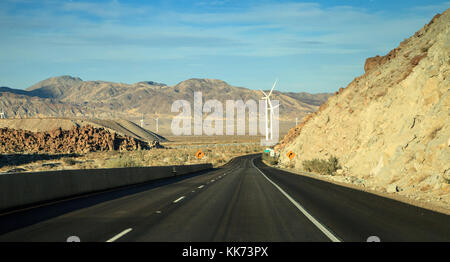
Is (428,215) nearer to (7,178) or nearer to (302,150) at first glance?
(7,178)

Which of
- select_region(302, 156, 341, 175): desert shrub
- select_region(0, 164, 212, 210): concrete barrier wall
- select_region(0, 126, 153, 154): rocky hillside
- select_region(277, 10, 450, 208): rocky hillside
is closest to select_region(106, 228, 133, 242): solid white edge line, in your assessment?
select_region(0, 164, 212, 210): concrete barrier wall

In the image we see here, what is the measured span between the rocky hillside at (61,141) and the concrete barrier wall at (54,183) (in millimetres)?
62436

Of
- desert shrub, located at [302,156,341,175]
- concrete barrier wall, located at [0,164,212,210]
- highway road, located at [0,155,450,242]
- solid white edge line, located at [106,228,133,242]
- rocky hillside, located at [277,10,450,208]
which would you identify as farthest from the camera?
desert shrub, located at [302,156,341,175]

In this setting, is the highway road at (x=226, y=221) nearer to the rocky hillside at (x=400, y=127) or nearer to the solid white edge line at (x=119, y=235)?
the solid white edge line at (x=119, y=235)

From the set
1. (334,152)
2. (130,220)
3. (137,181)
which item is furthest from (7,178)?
(334,152)

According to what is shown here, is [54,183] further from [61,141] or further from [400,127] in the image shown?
[61,141]

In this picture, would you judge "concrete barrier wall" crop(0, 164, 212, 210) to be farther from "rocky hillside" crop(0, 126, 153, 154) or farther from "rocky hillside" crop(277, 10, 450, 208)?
"rocky hillside" crop(0, 126, 153, 154)

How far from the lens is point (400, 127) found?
28.8 metres

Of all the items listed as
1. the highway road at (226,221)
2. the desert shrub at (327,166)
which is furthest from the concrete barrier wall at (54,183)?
the desert shrub at (327,166)

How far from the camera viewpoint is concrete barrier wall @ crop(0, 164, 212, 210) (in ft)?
43.2

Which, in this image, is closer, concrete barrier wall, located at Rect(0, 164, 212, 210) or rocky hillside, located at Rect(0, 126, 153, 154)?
concrete barrier wall, located at Rect(0, 164, 212, 210)

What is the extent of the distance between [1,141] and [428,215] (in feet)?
280

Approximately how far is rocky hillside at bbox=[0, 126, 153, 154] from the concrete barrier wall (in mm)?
62436

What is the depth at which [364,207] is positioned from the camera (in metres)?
13.5
